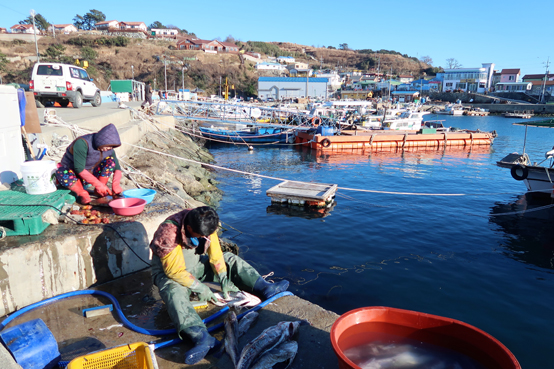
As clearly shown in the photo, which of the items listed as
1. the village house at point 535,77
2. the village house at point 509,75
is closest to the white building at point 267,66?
the village house at point 509,75

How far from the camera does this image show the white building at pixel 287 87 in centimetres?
6550

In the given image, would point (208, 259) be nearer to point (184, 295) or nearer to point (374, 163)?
point (184, 295)

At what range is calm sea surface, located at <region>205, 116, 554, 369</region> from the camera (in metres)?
6.12

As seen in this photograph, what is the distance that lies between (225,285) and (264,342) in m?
1.18

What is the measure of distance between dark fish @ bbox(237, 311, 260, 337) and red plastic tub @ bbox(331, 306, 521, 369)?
105 cm

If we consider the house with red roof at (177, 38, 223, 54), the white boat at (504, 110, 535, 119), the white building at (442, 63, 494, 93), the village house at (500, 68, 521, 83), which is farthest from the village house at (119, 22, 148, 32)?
the village house at (500, 68, 521, 83)

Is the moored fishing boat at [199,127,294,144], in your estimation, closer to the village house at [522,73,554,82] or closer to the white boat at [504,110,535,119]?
the white boat at [504,110,535,119]

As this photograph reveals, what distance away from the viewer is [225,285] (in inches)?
159

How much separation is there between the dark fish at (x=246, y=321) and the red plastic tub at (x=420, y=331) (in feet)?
3.44

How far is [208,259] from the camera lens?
420 cm

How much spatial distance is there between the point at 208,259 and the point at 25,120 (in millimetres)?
4387

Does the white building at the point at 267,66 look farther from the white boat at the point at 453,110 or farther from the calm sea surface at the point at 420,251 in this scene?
the calm sea surface at the point at 420,251

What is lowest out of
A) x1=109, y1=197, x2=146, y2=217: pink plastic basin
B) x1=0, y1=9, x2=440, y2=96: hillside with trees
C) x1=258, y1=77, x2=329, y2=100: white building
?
x1=109, y1=197, x2=146, y2=217: pink plastic basin

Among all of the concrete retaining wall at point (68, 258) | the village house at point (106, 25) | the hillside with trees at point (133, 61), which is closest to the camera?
the concrete retaining wall at point (68, 258)
